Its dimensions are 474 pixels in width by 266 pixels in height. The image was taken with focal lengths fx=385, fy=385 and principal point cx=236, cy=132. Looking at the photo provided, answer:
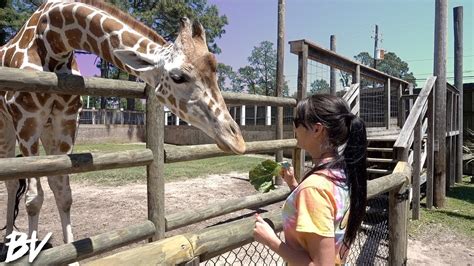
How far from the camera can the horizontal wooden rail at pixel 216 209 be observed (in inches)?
95.4

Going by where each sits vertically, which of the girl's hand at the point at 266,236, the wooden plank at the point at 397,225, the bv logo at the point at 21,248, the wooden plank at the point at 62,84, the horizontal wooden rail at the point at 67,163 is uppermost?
the wooden plank at the point at 62,84

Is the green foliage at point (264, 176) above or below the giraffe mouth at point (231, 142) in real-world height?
below

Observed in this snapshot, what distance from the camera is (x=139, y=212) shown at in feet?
18.4

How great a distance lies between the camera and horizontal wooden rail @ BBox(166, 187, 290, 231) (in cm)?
242

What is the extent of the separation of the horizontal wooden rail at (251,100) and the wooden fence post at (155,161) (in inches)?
24.7

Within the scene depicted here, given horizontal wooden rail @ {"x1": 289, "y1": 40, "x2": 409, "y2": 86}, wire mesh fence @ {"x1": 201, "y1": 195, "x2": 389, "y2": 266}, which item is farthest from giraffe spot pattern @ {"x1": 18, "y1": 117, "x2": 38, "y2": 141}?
horizontal wooden rail @ {"x1": 289, "y1": 40, "x2": 409, "y2": 86}

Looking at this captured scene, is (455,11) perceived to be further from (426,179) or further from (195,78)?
(195,78)

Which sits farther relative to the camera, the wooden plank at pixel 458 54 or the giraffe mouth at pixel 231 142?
the wooden plank at pixel 458 54

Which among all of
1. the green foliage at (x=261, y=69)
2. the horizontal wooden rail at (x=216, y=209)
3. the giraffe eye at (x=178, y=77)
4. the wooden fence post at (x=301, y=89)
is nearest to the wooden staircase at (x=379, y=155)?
the wooden fence post at (x=301, y=89)

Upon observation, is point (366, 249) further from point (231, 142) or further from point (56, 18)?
point (56, 18)

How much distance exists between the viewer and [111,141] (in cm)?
2295

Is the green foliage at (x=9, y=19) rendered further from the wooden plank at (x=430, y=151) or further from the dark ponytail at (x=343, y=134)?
the dark ponytail at (x=343, y=134)

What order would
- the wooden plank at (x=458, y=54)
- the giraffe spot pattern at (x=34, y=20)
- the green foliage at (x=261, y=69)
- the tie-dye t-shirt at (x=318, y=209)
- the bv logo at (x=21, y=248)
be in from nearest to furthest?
the tie-dye t-shirt at (x=318, y=209)
the bv logo at (x=21, y=248)
the giraffe spot pattern at (x=34, y=20)
the wooden plank at (x=458, y=54)
the green foliage at (x=261, y=69)

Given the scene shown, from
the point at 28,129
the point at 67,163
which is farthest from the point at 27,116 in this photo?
the point at 67,163
